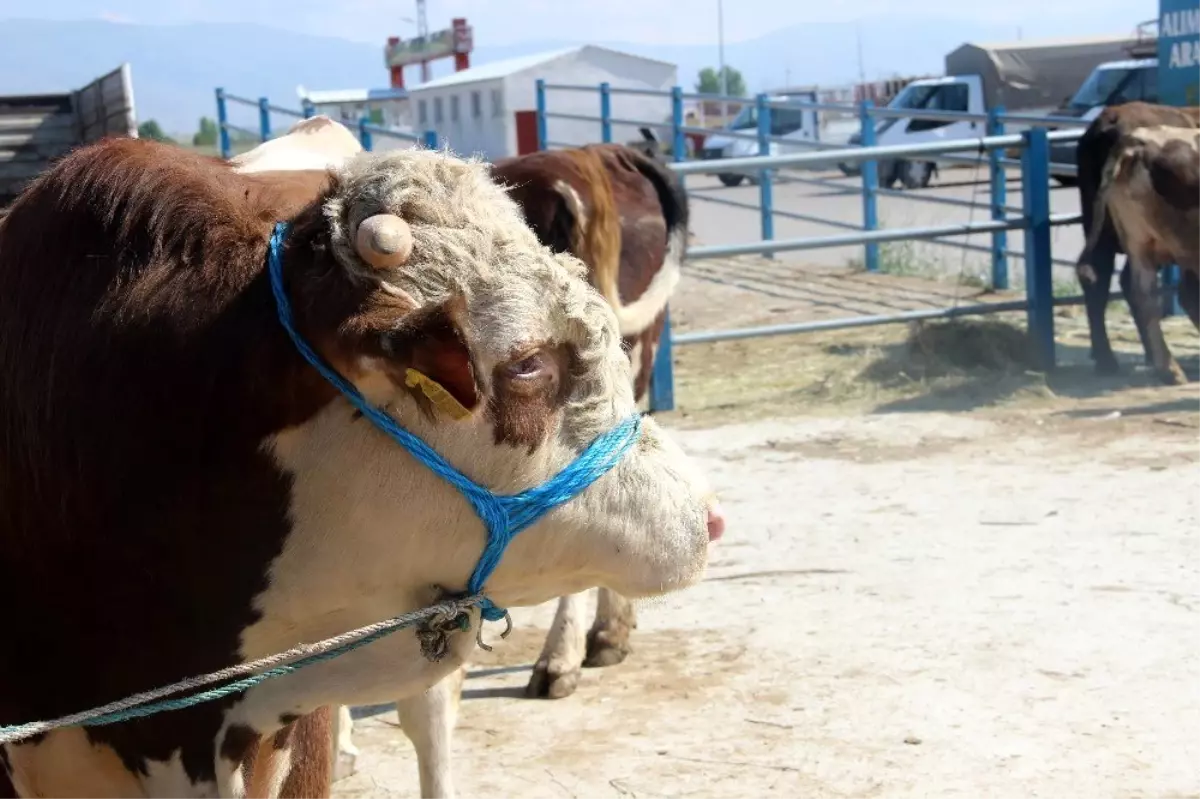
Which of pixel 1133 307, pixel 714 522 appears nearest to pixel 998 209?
pixel 1133 307

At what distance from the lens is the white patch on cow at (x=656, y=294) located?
198 inches

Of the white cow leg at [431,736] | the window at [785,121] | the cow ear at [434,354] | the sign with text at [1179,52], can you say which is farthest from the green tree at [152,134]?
the window at [785,121]

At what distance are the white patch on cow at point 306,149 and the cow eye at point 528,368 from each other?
43.0 inches

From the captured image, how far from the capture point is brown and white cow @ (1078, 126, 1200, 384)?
8.40 meters

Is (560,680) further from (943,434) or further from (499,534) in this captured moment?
(943,434)

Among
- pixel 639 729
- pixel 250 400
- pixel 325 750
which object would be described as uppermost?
pixel 250 400

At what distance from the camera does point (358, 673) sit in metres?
2.19

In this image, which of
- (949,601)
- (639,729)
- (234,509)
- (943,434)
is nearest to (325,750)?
(234,509)

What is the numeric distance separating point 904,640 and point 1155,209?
4.96 m

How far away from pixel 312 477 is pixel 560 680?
101 inches

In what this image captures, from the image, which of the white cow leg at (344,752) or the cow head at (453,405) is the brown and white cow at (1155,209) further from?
the cow head at (453,405)

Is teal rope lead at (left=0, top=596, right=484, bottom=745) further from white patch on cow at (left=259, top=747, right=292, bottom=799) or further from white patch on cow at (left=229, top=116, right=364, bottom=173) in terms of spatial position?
white patch on cow at (left=229, top=116, right=364, bottom=173)

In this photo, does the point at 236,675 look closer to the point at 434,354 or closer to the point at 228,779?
the point at 228,779

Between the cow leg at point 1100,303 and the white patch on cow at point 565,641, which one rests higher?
the cow leg at point 1100,303
